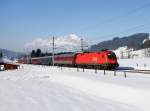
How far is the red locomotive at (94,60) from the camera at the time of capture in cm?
5688

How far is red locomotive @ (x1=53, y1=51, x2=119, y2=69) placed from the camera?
5688cm

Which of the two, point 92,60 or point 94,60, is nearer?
point 94,60

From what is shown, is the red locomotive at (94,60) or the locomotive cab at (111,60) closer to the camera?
the locomotive cab at (111,60)

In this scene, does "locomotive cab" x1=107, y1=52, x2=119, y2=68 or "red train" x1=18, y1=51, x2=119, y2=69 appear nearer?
"locomotive cab" x1=107, y1=52, x2=119, y2=68

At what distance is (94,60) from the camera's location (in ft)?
199

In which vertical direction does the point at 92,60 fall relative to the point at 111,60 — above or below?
above

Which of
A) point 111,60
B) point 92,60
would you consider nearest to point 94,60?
point 92,60

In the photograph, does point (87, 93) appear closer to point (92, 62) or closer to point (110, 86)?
point (110, 86)

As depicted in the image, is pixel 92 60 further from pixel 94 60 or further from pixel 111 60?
pixel 111 60

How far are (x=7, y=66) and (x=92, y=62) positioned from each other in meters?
27.3

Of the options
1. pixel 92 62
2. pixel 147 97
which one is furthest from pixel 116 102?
Result: pixel 92 62

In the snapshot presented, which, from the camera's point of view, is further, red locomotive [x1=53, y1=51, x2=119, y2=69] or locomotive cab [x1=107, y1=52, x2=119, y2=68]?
red locomotive [x1=53, y1=51, x2=119, y2=69]

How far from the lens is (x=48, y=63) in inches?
3885

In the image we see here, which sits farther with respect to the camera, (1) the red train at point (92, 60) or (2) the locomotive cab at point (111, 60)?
(1) the red train at point (92, 60)
